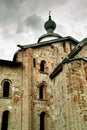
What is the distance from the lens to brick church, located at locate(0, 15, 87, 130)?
15258 mm

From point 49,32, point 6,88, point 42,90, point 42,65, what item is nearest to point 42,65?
point 42,65

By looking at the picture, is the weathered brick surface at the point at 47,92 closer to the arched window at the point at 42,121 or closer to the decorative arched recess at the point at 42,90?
the decorative arched recess at the point at 42,90

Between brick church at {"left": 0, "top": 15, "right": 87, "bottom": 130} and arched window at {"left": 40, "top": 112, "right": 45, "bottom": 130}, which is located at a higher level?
brick church at {"left": 0, "top": 15, "right": 87, "bottom": 130}

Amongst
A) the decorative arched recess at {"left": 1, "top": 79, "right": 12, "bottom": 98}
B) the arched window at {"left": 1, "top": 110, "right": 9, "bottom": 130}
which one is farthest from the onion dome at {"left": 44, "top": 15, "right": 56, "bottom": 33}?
the arched window at {"left": 1, "top": 110, "right": 9, "bottom": 130}

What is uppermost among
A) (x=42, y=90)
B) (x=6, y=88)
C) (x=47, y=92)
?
(x=6, y=88)

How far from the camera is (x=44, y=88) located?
1927 cm

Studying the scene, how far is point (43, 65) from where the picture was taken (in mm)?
20312

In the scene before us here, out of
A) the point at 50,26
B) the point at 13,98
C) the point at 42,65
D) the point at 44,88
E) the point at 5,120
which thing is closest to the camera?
the point at 5,120

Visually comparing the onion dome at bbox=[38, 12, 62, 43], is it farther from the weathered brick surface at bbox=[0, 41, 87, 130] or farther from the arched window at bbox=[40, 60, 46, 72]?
the arched window at bbox=[40, 60, 46, 72]

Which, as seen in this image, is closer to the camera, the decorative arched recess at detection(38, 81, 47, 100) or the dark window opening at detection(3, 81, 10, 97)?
the dark window opening at detection(3, 81, 10, 97)

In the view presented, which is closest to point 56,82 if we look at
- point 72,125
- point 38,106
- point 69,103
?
point 38,106

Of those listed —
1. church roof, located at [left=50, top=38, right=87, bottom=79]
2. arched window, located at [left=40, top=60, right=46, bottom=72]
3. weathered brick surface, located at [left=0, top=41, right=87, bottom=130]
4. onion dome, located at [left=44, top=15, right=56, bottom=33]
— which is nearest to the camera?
weathered brick surface, located at [left=0, top=41, right=87, bottom=130]

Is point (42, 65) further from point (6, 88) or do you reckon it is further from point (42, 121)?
point (42, 121)

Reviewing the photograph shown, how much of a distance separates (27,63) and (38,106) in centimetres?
375
